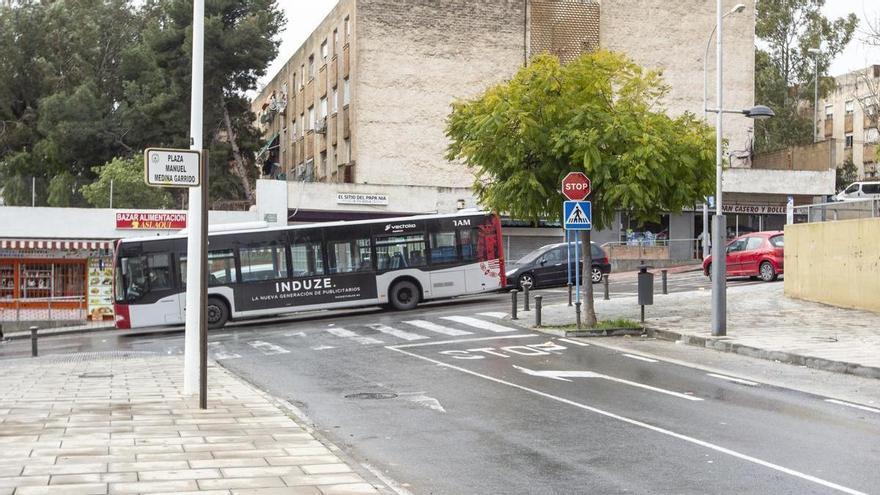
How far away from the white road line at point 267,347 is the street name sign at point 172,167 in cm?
812

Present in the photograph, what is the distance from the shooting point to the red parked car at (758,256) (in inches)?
1259

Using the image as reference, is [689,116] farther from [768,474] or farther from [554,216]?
[768,474]

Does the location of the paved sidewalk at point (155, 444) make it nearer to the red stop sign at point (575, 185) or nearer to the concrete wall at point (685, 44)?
the red stop sign at point (575, 185)

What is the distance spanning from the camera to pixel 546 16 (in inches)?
1890

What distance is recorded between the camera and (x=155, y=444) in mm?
8969

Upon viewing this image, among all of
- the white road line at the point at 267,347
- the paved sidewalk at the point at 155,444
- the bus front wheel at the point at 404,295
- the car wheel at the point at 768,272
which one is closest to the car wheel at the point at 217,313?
the bus front wheel at the point at 404,295

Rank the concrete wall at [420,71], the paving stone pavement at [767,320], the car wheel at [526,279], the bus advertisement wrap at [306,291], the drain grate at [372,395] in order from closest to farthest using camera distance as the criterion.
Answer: the drain grate at [372,395] → the paving stone pavement at [767,320] → the bus advertisement wrap at [306,291] → the car wheel at [526,279] → the concrete wall at [420,71]

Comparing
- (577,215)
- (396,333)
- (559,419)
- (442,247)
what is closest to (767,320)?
(577,215)

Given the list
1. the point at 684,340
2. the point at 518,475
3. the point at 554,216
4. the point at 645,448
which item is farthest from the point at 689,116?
the point at 518,475

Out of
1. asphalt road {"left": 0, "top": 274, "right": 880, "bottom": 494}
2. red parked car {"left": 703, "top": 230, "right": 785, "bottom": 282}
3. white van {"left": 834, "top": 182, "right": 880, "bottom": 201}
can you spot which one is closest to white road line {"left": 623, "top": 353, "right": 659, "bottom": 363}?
asphalt road {"left": 0, "top": 274, "right": 880, "bottom": 494}

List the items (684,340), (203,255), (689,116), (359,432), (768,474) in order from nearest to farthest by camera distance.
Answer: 1. (768,474)
2. (359,432)
3. (203,255)
4. (684,340)
5. (689,116)

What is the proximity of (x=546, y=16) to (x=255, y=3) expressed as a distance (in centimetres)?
1640

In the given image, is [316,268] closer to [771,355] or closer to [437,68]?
[771,355]

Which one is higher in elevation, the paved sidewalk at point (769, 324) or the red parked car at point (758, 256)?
the red parked car at point (758, 256)
